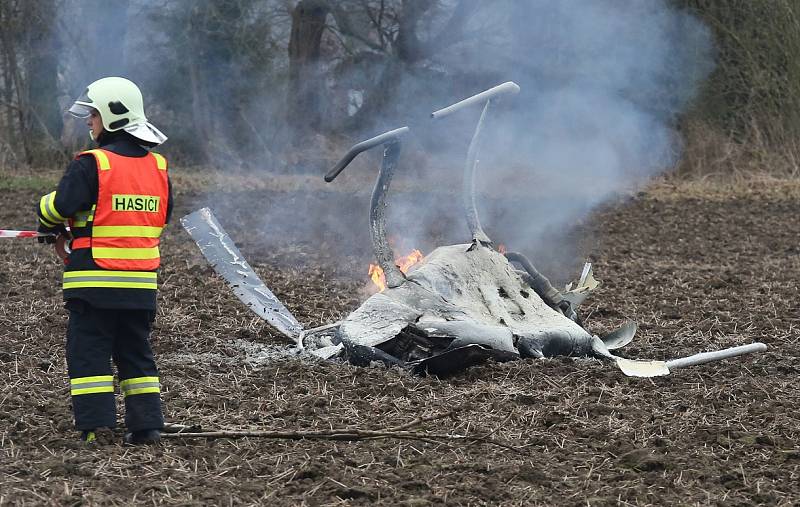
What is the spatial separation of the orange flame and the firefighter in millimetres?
2070

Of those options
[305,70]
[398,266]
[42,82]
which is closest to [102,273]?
[398,266]

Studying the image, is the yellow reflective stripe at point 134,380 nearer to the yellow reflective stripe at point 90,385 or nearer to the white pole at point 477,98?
the yellow reflective stripe at point 90,385

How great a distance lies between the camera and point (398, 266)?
7.31 meters

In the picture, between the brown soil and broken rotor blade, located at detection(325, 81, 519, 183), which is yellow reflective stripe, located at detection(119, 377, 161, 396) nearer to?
the brown soil

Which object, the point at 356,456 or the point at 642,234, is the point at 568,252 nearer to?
the point at 642,234

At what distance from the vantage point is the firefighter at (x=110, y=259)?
505 cm

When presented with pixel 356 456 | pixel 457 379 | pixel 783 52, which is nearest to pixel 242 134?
pixel 783 52

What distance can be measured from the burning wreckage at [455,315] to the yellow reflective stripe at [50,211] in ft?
6.51

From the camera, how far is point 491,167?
55.6 feet

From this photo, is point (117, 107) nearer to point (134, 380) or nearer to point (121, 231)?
point (121, 231)

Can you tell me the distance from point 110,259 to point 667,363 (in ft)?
10.7

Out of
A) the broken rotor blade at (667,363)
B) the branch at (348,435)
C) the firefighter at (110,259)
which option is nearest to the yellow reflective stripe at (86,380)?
the firefighter at (110,259)

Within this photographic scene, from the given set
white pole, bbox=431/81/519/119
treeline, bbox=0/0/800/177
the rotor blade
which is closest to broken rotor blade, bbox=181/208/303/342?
white pole, bbox=431/81/519/119

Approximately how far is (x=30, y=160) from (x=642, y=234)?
10210 millimetres
